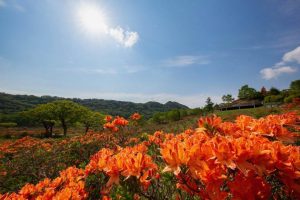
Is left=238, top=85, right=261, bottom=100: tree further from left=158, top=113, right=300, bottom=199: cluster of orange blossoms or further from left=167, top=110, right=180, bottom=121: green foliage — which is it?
left=158, top=113, right=300, bottom=199: cluster of orange blossoms

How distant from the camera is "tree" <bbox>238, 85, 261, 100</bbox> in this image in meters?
65.9

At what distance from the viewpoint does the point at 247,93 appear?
236ft

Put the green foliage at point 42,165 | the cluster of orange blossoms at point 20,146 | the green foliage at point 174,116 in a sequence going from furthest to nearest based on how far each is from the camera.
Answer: the green foliage at point 174,116, the cluster of orange blossoms at point 20,146, the green foliage at point 42,165

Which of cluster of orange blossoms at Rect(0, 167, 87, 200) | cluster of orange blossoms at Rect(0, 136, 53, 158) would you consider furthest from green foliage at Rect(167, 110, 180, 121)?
cluster of orange blossoms at Rect(0, 167, 87, 200)

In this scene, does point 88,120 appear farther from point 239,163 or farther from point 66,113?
point 239,163

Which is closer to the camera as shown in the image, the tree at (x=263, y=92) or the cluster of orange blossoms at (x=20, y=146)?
the cluster of orange blossoms at (x=20, y=146)

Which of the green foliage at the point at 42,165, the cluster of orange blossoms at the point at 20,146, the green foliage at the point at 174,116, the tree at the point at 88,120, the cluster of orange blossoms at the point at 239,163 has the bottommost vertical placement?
the tree at the point at 88,120

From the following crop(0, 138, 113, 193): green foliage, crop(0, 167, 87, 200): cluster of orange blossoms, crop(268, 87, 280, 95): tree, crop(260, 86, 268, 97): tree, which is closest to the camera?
crop(0, 167, 87, 200): cluster of orange blossoms

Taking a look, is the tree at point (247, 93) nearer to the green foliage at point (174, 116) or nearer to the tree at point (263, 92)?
the tree at point (263, 92)

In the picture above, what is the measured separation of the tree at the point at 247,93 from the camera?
65.9m

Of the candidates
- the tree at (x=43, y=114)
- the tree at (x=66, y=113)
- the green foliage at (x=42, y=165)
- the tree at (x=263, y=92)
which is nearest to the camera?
the green foliage at (x=42, y=165)

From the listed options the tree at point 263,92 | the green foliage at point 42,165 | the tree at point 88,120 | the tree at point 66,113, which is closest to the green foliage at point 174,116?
the tree at point 88,120

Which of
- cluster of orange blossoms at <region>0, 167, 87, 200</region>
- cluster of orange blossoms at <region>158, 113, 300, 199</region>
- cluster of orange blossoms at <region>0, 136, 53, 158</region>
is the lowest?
cluster of orange blossoms at <region>0, 136, 53, 158</region>

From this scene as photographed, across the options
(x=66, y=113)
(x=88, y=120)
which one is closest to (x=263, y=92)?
(x=88, y=120)
